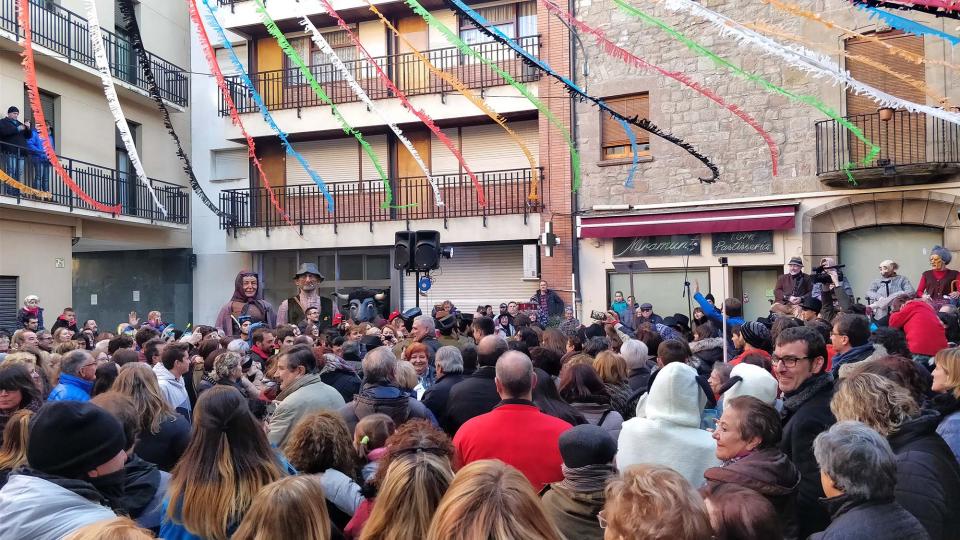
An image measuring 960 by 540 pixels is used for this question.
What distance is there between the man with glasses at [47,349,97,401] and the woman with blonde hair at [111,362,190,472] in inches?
44.2

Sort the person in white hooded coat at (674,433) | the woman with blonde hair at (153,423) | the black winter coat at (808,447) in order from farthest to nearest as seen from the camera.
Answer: the woman with blonde hair at (153,423) → the person in white hooded coat at (674,433) → the black winter coat at (808,447)

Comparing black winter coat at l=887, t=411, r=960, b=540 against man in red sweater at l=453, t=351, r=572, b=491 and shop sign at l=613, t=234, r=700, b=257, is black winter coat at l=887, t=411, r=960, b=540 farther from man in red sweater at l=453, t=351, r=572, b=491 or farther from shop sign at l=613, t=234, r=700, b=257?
shop sign at l=613, t=234, r=700, b=257

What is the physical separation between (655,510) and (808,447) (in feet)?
6.65

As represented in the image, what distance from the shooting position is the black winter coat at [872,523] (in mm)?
2682

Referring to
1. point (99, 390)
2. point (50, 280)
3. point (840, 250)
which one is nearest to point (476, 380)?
point (99, 390)

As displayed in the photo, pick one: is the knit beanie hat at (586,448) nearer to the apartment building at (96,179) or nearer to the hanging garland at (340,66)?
the hanging garland at (340,66)

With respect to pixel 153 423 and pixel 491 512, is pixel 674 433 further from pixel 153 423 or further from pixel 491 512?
pixel 153 423

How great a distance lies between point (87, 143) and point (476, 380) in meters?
16.4

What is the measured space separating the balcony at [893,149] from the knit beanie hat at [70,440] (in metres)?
14.8

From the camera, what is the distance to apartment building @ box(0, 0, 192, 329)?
16.1 metres

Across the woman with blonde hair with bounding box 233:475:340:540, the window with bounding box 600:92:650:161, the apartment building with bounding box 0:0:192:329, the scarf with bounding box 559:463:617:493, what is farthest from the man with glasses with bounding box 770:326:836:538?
the apartment building with bounding box 0:0:192:329

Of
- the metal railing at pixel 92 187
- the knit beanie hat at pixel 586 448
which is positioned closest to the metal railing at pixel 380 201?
the metal railing at pixel 92 187

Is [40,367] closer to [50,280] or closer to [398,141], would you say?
[50,280]

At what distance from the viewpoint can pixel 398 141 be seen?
807 inches
